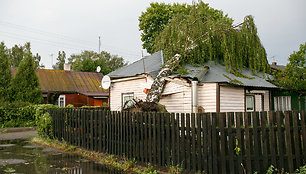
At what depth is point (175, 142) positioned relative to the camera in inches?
233

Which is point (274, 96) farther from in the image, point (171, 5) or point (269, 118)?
point (171, 5)

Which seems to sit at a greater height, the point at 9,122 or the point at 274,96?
the point at 274,96

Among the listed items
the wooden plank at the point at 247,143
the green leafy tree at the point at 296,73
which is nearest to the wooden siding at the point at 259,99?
the green leafy tree at the point at 296,73

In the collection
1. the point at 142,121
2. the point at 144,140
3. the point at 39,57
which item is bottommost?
the point at 144,140

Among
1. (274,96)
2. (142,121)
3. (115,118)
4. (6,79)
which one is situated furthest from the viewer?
(6,79)

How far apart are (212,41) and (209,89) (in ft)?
10.5

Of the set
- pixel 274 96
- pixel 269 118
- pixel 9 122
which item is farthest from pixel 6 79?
pixel 269 118

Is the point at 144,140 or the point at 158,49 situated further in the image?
the point at 158,49

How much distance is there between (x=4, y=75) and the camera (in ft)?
66.2

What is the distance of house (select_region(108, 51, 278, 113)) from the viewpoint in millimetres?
10664

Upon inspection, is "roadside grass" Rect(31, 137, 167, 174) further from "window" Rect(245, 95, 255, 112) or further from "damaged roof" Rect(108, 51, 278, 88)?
"window" Rect(245, 95, 255, 112)

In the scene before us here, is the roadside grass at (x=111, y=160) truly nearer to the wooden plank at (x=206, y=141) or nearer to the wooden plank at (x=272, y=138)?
the wooden plank at (x=206, y=141)

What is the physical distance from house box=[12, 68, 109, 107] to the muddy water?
15.3 meters

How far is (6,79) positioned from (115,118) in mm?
16579
